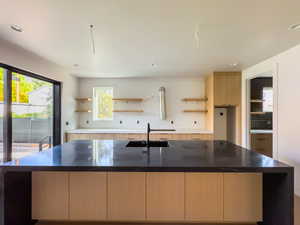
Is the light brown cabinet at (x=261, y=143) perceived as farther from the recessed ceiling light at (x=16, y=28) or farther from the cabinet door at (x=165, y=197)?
the recessed ceiling light at (x=16, y=28)

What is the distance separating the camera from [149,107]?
5.88m

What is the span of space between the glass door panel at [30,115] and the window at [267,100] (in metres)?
5.61

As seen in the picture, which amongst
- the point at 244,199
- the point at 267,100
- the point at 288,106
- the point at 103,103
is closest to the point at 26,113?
the point at 103,103

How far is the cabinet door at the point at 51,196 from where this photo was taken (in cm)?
216

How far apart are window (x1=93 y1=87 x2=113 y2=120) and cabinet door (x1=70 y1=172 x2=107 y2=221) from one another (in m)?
3.83

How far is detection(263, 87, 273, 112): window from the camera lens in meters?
5.44

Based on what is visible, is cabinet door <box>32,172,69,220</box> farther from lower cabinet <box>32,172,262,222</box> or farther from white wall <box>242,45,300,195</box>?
white wall <box>242,45,300,195</box>

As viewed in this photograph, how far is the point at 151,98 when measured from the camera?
586 cm

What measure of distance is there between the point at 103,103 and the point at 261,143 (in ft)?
14.7

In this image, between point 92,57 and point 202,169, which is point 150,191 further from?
point 92,57

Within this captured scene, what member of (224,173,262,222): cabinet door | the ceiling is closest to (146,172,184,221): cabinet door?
(224,173,262,222): cabinet door

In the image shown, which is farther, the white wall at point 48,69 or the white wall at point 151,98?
the white wall at point 151,98

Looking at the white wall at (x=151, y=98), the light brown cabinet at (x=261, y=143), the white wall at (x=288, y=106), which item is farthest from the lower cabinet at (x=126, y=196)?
the white wall at (x=151, y=98)

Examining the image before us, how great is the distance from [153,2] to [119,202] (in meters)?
2.08
